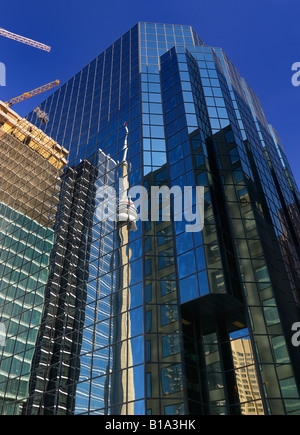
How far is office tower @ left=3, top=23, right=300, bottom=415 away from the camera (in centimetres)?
2998

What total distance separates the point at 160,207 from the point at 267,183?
590 inches

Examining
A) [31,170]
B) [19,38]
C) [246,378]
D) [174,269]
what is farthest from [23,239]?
[19,38]

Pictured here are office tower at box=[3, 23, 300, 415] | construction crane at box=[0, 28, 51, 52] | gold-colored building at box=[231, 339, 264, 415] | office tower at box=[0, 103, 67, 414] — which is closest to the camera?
gold-colored building at box=[231, 339, 264, 415]

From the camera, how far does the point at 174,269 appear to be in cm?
3434

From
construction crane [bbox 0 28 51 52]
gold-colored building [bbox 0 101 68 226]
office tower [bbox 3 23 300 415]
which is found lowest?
office tower [bbox 3 23 300 415]

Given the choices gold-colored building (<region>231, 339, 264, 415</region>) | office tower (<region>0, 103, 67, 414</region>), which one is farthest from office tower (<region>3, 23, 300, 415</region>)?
office tower (<region>0, 103, 67, 414</region>)

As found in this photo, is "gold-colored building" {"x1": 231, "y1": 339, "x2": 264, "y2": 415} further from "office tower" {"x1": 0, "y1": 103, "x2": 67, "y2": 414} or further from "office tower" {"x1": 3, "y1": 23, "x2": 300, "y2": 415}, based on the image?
"office tower" {"x1": 0, "y1": 103, "x2": 67, "y2": 414}

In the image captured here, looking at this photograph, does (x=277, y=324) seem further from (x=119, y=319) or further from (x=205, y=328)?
(x=119, y=319)

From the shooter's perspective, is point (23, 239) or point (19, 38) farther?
point (19, 38)

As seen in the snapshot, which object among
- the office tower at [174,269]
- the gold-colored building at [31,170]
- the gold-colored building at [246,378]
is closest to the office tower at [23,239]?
the gold-colored building at [31,170]

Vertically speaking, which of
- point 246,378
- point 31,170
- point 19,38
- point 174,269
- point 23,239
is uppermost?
A: point 19,38

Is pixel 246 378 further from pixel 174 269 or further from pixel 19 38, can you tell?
pixel 19 38

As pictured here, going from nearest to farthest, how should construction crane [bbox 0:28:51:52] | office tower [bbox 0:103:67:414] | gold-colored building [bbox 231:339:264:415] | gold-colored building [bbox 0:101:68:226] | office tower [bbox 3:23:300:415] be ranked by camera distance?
gold-colored building [bbox 231:339:264:415] → office tower [bbox 3:23:300:415] → office tower [bbox 0:103:67:414] → gold-colored building [bbox 0:101:68:226] → construction crane [bbox 0:28:51:52]
